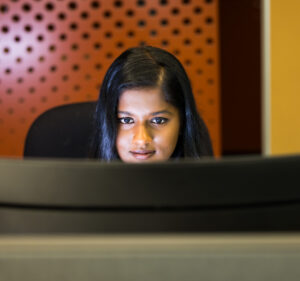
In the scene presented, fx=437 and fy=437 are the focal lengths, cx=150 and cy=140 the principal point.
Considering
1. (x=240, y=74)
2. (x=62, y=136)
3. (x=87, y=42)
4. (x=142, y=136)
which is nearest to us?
(x=142, y=136)

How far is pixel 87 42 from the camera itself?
9.61ft

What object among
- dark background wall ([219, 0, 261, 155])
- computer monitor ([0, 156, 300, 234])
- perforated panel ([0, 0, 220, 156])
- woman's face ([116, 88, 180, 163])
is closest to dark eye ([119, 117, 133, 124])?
woman's face ([116, 88, 180, 163])

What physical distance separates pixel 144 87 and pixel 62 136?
33 centimetres

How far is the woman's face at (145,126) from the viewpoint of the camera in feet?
3.66

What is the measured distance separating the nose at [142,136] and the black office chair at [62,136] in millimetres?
250

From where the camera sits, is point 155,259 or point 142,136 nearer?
point 155,259

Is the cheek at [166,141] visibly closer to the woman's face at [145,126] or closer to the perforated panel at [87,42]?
the woman's face at [145,126]

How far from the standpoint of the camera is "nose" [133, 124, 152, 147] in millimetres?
1101

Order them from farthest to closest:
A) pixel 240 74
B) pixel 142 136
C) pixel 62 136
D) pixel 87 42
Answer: pixel 240 74 → pixel 87 42 → pixel 62 136 → pixel 142 136

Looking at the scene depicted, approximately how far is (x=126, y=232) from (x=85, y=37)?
2.70m

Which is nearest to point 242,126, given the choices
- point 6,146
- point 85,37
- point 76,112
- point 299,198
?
point 85,37

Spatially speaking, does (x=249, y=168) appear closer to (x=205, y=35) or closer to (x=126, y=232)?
(x=126, y=232)

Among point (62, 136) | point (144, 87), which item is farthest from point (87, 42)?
point (144, 87)

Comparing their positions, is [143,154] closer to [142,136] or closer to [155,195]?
[142,136]
